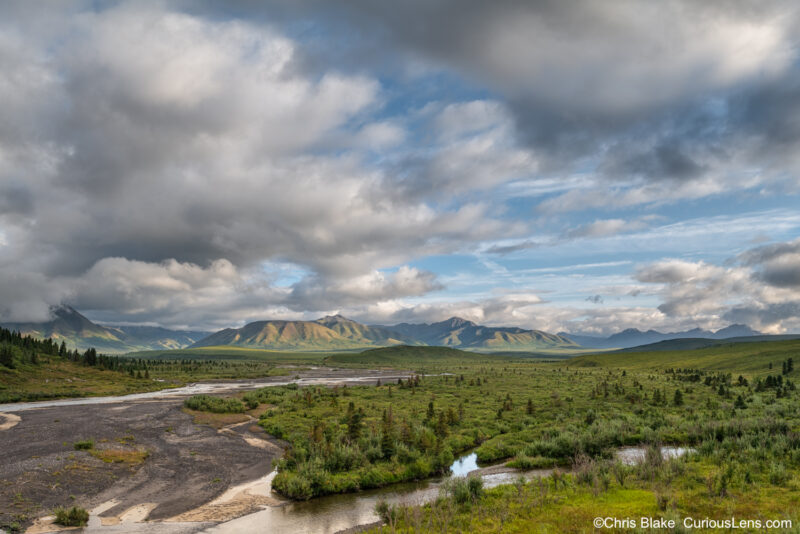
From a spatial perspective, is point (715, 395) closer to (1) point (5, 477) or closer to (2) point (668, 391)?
(2) point (668, 391)

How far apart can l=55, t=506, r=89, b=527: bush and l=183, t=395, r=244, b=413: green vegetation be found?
45679 mm

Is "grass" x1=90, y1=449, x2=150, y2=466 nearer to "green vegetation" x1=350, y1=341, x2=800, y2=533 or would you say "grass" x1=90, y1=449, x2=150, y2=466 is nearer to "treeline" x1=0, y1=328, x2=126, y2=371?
"green vegetation" x1=350, y1=341, x2=800, y2=533

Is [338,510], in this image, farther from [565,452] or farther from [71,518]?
[565,452]

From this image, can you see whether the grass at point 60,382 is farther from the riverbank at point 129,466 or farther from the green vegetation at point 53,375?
the riverbank at point 129,466

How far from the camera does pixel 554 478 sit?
2750 cm

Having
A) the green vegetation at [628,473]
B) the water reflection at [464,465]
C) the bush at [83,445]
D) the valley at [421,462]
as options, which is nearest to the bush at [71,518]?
the valley at [421,462]

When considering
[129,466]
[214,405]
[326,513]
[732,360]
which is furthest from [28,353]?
[732,360]

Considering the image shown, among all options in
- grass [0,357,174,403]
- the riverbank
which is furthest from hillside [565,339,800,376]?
grass [0,357,174,403]

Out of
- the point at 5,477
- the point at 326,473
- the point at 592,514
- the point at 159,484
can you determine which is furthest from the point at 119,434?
the point at 592,514

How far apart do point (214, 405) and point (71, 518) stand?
48.8 meters

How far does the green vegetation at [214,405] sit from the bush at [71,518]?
45.7 metres

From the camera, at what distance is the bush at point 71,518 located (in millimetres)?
24109

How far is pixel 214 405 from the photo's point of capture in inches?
2783

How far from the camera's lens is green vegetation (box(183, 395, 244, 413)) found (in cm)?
6912
